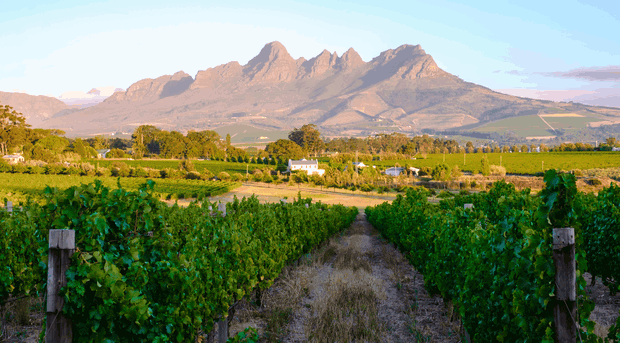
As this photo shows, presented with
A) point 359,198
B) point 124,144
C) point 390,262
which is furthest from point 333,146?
point 390,262

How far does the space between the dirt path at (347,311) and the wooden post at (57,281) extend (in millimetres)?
3621

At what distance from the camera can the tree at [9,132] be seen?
286ft

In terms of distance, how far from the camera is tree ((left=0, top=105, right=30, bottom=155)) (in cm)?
8708

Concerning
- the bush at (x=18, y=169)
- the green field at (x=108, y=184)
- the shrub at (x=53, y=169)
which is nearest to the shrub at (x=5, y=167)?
the bush at (x=18, y=169)

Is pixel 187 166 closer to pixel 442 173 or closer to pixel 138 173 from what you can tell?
pixel 138 173

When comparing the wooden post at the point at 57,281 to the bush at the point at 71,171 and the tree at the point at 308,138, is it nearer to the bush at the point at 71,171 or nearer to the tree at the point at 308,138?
the bush at the point at 71,171

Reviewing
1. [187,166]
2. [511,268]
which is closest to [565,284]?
[511,268]

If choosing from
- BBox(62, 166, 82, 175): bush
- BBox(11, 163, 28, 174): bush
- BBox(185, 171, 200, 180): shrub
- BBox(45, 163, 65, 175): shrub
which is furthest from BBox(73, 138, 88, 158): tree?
BBox(185, 171, 200, 180): shrub

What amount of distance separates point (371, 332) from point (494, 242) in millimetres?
2843

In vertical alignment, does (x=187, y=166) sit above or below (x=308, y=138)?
below

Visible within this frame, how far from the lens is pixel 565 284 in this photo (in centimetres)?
320

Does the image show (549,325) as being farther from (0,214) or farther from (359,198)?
(359,198)

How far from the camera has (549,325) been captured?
3.36m

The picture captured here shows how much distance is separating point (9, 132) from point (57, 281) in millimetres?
108034
